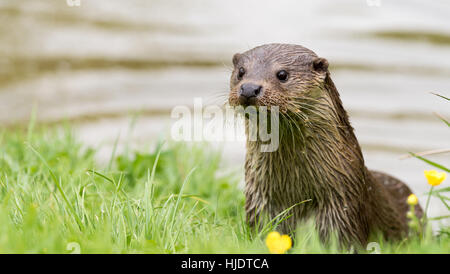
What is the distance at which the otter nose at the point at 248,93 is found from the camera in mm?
2775

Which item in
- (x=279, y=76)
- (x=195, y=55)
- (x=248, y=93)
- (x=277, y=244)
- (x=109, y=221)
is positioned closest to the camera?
(x=277, y=244)

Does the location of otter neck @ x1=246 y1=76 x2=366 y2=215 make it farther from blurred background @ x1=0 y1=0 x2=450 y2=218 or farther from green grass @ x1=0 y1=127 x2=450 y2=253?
blurred background @ x1=0 y1=0 x2=450 y2=218

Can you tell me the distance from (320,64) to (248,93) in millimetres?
473

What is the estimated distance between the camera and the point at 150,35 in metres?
7.59

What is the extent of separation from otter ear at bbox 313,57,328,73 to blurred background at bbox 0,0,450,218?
3.54 m

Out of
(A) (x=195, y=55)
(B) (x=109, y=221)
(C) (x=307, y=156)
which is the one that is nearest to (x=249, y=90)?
(C) (x=307, y=156)

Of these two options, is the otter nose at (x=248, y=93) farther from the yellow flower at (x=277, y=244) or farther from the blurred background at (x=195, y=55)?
the blurred background at (x=195, y=55)

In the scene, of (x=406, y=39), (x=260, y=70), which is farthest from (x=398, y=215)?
(x=406, y=39)

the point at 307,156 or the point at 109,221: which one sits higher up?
the point at 307,156

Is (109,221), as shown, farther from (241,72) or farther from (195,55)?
(195,55)

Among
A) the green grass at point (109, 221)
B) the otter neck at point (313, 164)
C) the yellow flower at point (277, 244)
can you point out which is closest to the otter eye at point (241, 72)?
the otter neck at point (313, 164)

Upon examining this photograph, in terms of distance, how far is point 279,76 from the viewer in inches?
118

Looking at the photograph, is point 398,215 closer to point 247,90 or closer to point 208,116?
point 247,90

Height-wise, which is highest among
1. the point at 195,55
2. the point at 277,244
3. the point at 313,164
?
the point at 195,55
